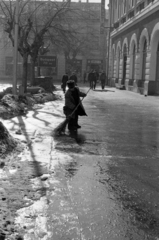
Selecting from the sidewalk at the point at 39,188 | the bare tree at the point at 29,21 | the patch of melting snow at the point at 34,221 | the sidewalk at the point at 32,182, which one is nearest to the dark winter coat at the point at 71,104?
the sidewalk at the point at 32,182

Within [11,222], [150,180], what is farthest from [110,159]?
[11,222]

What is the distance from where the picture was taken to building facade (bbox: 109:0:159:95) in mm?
22812

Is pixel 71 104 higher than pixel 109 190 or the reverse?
higher

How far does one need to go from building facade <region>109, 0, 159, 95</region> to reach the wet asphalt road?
1558 cm

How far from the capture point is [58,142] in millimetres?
7234

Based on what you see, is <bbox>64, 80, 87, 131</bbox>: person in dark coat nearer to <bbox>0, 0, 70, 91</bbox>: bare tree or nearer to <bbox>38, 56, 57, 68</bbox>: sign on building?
<bbox>0, 0, 70, 91</bbox>: bare tree

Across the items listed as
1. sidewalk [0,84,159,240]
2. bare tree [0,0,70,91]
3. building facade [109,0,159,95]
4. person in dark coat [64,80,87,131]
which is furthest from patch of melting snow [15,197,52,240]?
building facade [109,0,159,95]

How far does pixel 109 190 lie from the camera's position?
436cm

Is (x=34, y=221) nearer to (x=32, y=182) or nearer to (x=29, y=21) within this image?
(x=32, y=182)

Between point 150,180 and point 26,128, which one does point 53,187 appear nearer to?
point 150,180

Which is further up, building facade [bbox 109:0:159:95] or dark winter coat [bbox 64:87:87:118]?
building facade [bbox 109:0:159:95]

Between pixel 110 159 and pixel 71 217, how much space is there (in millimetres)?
2607

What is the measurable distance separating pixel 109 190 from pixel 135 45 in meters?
24.4

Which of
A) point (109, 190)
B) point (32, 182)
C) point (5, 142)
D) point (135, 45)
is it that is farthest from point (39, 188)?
point (135, 45)
